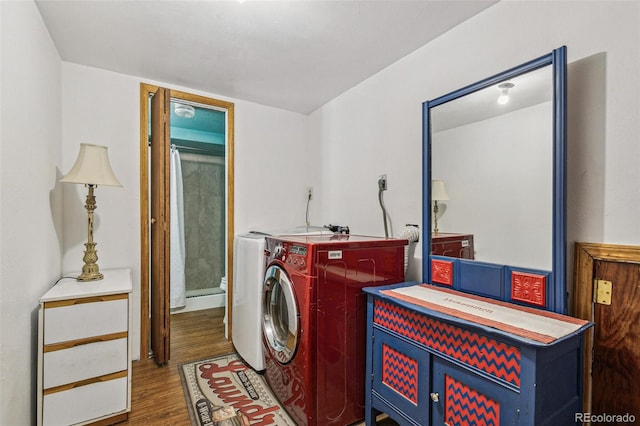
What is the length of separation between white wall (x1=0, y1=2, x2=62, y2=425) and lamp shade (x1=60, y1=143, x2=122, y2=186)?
0.14 m

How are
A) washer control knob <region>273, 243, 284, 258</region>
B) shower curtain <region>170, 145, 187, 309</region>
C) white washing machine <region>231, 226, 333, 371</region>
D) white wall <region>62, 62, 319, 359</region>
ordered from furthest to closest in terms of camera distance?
Result: shower curtain <region>170, 145, 187, 309</region>, white wall <region>62, 62, 319, 359</region>, white washing machine <region>231, 226, 333, 371</region>, washer control knob <region>273, 243, 284, 258</region>

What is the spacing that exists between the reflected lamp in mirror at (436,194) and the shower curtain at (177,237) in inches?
115

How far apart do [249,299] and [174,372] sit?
2.53 ft

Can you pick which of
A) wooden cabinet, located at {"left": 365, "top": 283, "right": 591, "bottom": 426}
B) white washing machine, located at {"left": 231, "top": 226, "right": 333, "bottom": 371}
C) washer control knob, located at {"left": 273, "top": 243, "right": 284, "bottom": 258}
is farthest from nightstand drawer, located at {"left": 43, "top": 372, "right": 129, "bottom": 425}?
wooden cabinet, located at {"left": 365, "top": 283, "right": 591, "bottom": 426}

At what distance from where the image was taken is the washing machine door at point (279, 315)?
5.47 feet

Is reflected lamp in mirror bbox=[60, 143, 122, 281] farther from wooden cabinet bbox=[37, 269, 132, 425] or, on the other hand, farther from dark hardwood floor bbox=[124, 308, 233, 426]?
dark hardwood floor bbox=[124, 308, 233, 426]

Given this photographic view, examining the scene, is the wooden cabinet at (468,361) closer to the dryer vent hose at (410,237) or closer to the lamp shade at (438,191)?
the dryer vent hose at (410,237)

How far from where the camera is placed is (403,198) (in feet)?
6.81

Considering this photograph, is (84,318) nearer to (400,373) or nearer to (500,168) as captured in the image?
(400,373)

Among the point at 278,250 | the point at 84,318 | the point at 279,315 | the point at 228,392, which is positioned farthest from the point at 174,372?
the point at 278,250

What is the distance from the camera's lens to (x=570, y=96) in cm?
128

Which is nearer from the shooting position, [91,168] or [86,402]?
[86,402]

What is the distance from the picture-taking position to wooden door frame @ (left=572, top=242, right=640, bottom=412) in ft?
3.87

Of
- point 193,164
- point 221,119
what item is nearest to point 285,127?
point 221,119
